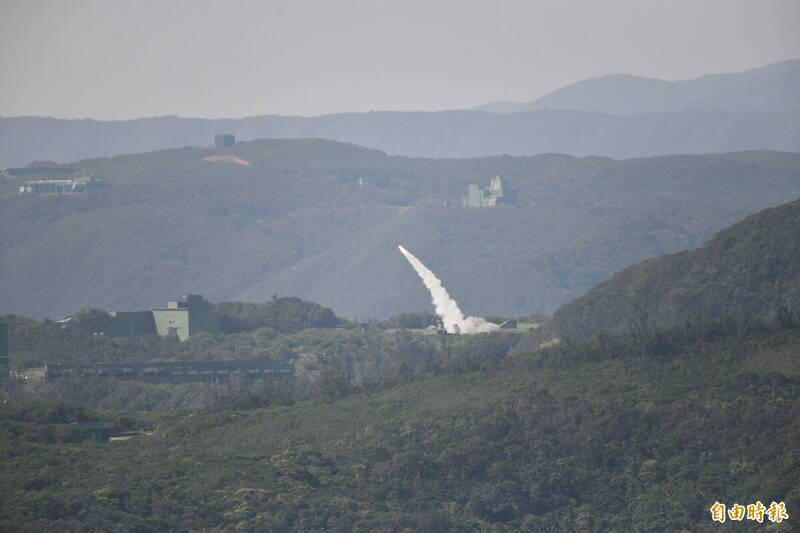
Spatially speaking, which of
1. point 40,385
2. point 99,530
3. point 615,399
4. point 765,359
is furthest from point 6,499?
point 40,385

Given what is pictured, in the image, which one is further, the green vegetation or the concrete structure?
the concrete structure

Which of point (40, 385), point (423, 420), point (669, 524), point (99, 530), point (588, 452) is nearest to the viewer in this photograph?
point (99, 530)

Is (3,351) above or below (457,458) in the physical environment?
above

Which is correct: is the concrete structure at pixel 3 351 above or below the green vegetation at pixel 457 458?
above

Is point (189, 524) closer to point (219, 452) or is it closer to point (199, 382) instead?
point (219, 452)

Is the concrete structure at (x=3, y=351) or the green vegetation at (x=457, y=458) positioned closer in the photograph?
the green vegetation at (x=457, y=458)

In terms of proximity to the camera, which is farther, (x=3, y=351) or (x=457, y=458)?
(x=3, y=351)

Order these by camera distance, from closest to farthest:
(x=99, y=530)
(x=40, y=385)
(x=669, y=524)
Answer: (x=99, y=530)
(x=669, y=524)
(x=40, y=385)

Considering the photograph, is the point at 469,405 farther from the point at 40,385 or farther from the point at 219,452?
the point at 40,385

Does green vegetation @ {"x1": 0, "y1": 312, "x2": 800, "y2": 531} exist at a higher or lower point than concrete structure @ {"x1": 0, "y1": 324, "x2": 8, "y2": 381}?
lower

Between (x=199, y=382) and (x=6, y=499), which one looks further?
(x=199, y=382)
